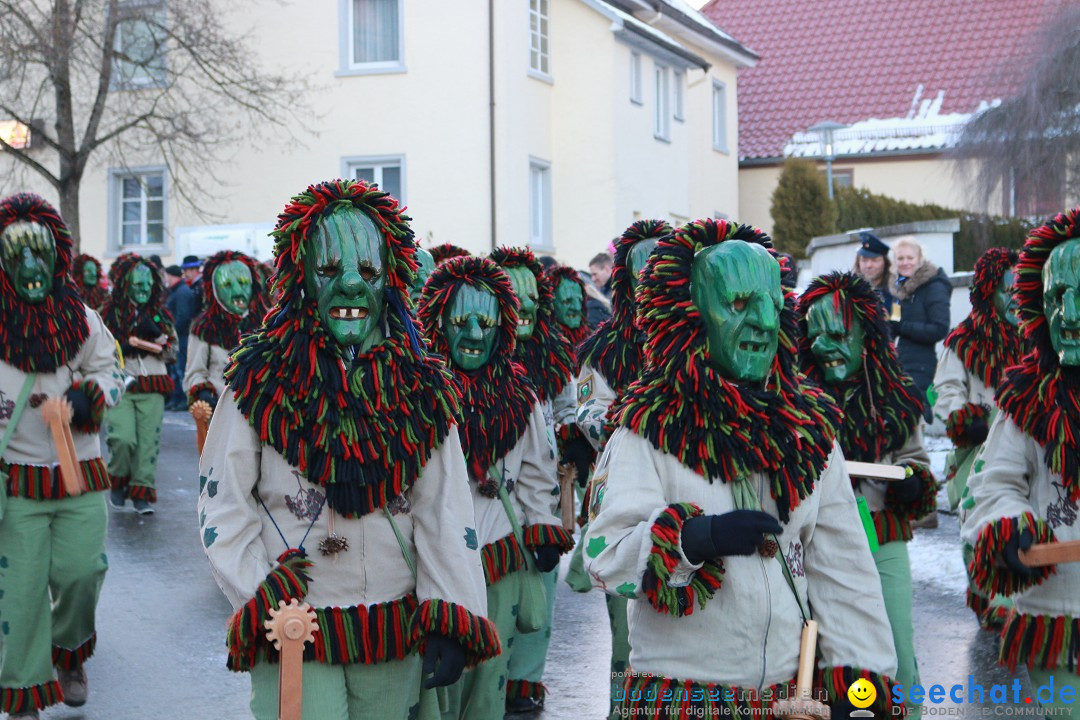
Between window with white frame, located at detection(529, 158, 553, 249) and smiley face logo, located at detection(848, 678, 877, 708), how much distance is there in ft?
70.1

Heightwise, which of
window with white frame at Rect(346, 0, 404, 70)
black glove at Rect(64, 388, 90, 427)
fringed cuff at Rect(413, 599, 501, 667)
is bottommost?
fringed cuff at Rect(413, 599, 501, 667)

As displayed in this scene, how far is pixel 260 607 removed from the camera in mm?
3840

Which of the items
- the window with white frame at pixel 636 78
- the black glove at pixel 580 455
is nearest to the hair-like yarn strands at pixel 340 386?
the black glove at pixel 580 455

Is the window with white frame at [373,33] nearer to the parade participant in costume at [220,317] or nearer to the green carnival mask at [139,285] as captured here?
the green carnival mask at [139,285]

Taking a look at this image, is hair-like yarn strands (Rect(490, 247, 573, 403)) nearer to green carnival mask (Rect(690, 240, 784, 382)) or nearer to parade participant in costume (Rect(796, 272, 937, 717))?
parade participant in costume (Rect(796, 272, 937, 717))

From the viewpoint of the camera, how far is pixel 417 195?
78.8 feet

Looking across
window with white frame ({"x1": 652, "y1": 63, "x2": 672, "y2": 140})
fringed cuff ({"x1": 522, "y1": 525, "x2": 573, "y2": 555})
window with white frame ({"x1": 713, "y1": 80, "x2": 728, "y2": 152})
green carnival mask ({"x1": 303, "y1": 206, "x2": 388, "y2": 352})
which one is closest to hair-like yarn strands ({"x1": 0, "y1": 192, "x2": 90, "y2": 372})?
fringed cuff ({"x1": 522, "y1": 525, "x2": 573, "y2": 555})

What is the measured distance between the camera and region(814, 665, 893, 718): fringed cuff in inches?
143

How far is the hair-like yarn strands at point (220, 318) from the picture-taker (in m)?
11.0

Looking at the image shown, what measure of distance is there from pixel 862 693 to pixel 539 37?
22227 mm

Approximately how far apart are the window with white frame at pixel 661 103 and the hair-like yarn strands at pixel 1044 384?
2245cm

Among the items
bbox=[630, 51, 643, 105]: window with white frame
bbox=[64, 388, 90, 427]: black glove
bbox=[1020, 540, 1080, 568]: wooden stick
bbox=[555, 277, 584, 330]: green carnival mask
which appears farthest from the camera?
bbox=[630, 51, 643, 105]: window with white frame

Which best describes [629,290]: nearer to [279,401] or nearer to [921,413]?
[921,413]

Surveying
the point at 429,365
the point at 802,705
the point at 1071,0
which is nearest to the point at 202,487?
the point at 429,365
